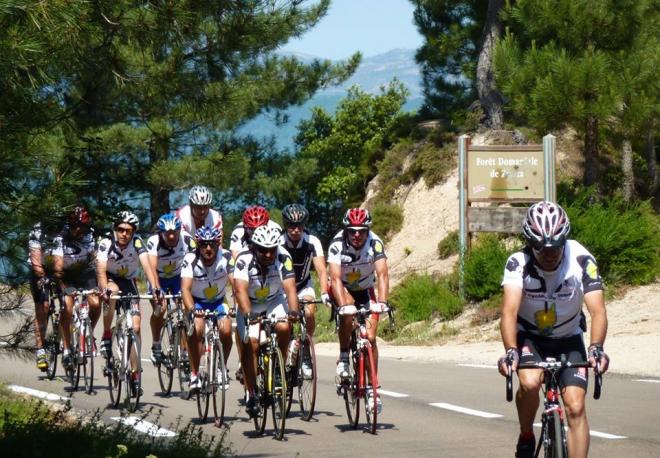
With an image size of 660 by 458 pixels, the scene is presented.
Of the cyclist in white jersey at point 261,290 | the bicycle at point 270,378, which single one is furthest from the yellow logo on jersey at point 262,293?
the bicycle at point 270,378

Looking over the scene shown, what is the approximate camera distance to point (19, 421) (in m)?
10.8

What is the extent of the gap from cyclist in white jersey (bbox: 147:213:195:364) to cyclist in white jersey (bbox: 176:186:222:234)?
13 centimetres

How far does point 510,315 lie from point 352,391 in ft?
14.6

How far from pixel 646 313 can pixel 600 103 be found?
16.8 feet

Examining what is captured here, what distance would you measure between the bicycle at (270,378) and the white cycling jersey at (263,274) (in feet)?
0.81

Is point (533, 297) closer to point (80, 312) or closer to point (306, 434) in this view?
point (306, 434)

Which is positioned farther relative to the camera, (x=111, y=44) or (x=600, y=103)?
(x=600, y=103)

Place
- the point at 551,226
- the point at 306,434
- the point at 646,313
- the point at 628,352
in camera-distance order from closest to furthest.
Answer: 1. the point at 551,226
2. the point at 306,434
3. the point at 628,352
4. the point at 646,313

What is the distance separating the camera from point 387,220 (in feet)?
123

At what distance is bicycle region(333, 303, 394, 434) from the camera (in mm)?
12266

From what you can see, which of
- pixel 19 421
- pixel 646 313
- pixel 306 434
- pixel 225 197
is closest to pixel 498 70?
pixel 646 313

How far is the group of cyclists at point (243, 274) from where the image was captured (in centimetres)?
1239

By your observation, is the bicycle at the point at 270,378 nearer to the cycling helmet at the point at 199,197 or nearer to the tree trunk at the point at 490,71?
the cycling helmet at the point at 199,197

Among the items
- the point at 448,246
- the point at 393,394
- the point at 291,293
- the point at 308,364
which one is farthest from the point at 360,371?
the point at 448,246
